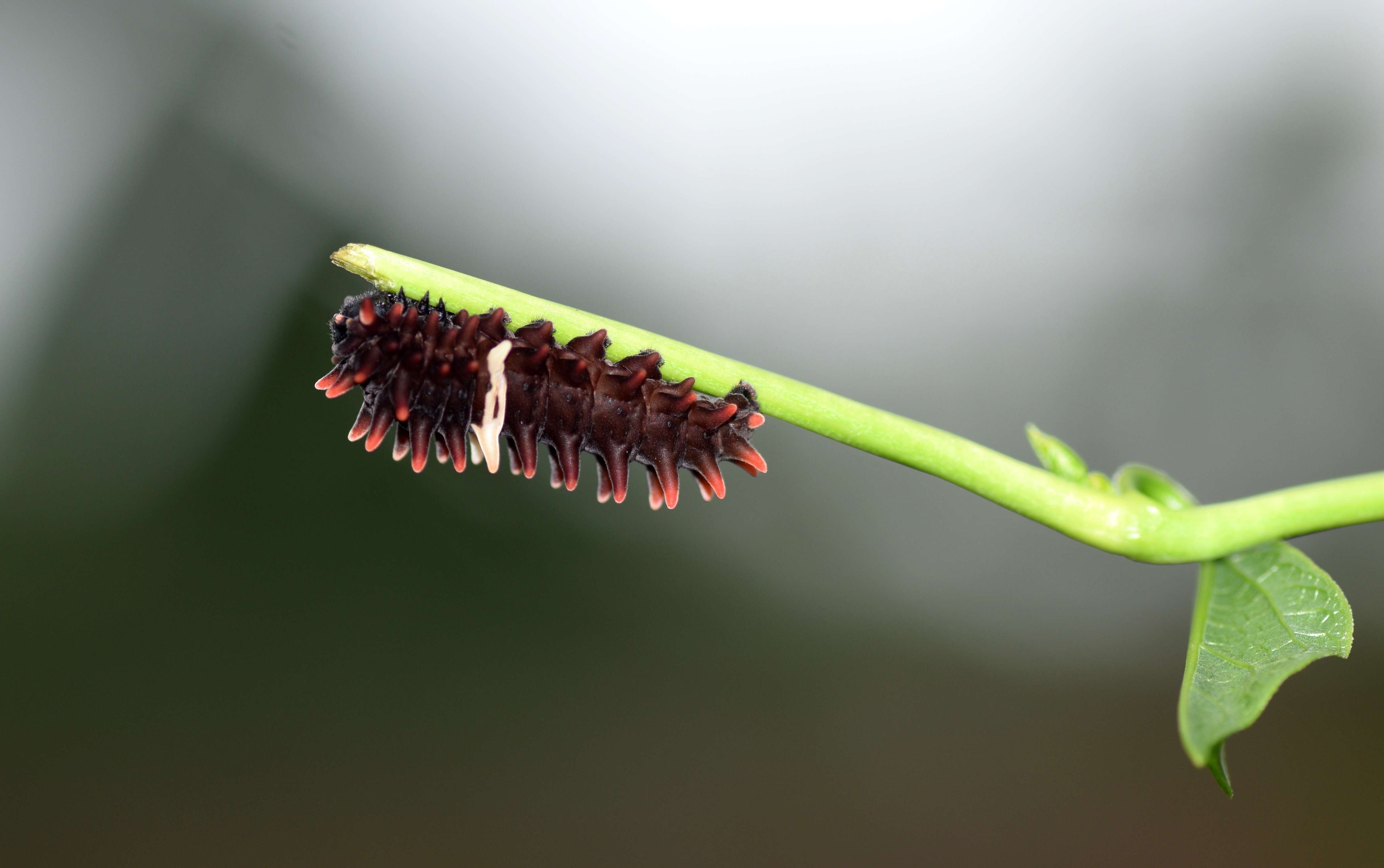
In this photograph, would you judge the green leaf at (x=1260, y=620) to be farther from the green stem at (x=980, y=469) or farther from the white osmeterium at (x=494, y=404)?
the white osmeterium at (x=494, y=404)

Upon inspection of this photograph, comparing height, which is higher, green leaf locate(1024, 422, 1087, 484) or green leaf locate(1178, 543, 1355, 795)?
green leaf locate(1024, 422, 1087, 484)

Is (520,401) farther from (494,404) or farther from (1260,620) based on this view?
(1260,620)

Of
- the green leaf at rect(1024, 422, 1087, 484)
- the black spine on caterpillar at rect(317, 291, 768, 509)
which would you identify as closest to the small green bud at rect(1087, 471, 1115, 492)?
the green leaf at rect(1024, 422, 1087, 484)

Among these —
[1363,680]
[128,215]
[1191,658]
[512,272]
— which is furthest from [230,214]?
[1363,680]

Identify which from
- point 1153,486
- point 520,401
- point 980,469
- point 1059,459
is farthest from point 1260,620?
point 520,401

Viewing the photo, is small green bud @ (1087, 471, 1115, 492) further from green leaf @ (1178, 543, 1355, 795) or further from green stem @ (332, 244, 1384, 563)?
green leaf @ (1178, 543, 1355, 795)
